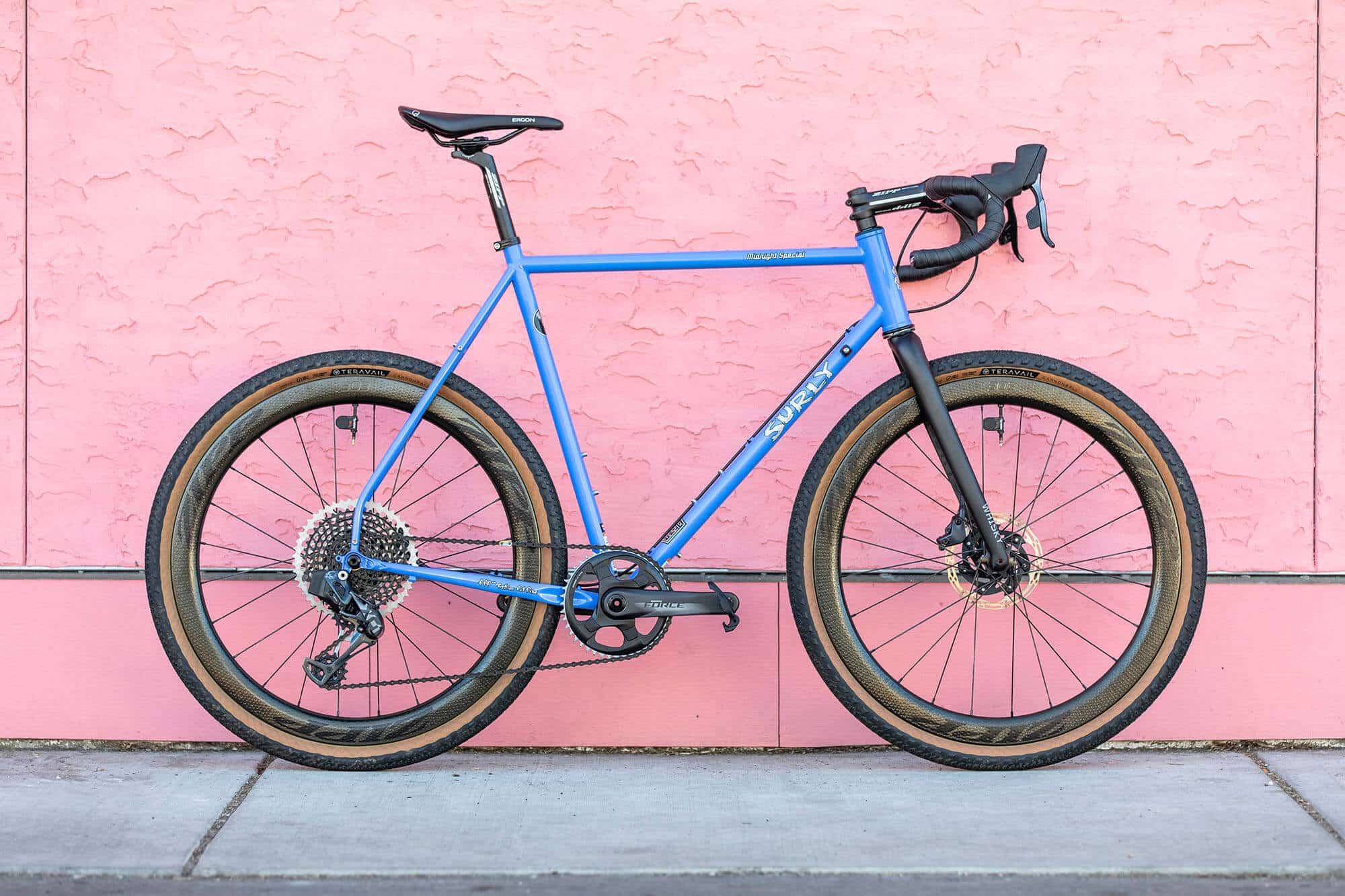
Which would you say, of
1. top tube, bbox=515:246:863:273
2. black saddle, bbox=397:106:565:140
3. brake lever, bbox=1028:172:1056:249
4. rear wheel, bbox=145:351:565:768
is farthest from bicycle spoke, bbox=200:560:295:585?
brake lever, bbox=1028:172:1056:249

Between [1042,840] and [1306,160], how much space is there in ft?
6.51

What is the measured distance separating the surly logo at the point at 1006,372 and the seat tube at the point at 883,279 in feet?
0.76

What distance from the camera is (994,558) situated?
2980 mm

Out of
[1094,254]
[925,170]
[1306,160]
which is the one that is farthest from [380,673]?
[1306,160]

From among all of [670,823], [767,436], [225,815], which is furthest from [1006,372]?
[225,815]

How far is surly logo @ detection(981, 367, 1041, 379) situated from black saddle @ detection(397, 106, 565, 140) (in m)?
1.25

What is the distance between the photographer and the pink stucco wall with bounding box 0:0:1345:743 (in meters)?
3.33

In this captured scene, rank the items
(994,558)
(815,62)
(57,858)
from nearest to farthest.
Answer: (57,858), (994,558), (815,62)

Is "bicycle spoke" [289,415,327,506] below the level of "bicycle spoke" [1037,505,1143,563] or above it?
above

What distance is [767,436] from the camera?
122 inches

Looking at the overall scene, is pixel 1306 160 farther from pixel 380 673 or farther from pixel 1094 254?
pixel 380 673

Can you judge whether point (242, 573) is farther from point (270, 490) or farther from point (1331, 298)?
point (1331, 298)

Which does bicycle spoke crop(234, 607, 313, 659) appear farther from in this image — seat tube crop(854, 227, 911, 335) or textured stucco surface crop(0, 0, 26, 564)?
seat tube crop(854, 227, 911, 335)

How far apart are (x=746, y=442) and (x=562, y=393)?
0.49 m
